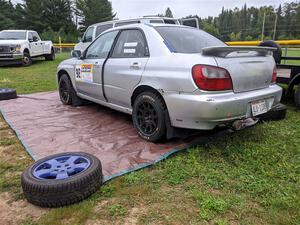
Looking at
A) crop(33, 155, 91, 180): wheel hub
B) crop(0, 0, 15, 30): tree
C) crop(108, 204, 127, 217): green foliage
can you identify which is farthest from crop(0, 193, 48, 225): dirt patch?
crop(0, 0, 15, 30): tree

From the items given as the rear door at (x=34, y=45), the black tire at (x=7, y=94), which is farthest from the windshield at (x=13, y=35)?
the black tire at (x=7, y=94)

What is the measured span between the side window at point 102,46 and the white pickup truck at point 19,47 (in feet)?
32.9

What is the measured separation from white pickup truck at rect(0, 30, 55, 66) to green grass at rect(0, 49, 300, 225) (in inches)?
437

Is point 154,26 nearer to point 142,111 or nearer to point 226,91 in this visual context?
point 142,111

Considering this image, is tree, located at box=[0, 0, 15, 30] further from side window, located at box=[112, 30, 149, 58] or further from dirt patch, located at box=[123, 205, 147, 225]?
dirt patch, located at box=[123, 205, 147, 225]

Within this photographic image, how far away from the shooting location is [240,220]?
218 cm

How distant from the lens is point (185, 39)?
12.1ft

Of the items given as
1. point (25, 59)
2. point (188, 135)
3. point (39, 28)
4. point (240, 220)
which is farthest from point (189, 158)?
point (39, 28)

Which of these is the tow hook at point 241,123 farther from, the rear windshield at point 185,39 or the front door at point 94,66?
the front door at point 94,66

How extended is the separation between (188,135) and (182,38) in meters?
1.26

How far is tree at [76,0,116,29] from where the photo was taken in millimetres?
55875

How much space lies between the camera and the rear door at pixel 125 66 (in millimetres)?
3715

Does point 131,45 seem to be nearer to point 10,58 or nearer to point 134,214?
point 134,214

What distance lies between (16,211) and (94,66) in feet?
9.13
